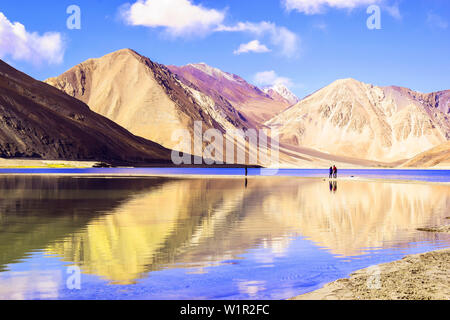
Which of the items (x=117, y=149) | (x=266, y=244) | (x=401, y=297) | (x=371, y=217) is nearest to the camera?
(x=401, y=297)

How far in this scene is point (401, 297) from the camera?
377 inches

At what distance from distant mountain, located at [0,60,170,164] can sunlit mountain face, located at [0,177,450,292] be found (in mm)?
105992

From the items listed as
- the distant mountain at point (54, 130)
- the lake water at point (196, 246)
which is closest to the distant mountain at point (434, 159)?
the distant mountain at point (54, 130)

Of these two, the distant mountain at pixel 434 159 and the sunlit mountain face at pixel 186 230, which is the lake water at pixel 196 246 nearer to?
the sunlit mountain face at pixel 186 230

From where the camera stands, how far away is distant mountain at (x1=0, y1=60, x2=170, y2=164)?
131775mm

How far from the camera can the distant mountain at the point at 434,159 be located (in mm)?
176625

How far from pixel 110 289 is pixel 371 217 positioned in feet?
53.9

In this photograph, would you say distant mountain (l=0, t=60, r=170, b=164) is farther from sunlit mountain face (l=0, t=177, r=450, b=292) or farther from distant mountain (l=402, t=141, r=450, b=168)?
sunlit mountain face (l=0, t=177, r=450, b=292)

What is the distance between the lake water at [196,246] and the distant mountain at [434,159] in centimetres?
15826

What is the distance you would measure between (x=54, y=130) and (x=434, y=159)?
12043 cm

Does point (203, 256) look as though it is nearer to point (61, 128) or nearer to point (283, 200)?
Answer: point (283, 200)

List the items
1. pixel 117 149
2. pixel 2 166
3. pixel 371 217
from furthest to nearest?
pixel 117 149 → pixel 2 166 → pixel 371 217

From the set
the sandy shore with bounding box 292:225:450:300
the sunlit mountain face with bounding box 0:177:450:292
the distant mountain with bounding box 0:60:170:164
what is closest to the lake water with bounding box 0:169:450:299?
the sunlit mountain face with bounding box 0:177:450:292

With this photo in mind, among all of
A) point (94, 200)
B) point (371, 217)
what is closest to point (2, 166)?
point (94, 200)
